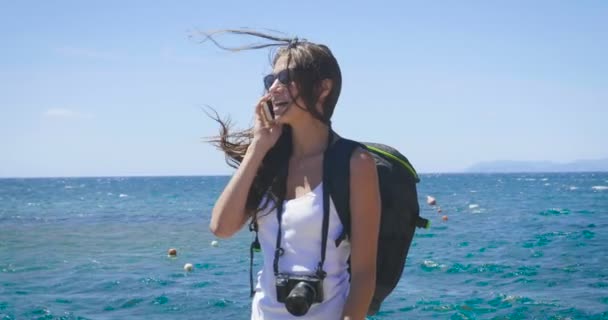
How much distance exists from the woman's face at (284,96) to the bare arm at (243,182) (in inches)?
2.6

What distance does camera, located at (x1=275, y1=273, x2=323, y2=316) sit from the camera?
275cm

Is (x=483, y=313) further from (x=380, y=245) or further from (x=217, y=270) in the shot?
(x=380, y=245)

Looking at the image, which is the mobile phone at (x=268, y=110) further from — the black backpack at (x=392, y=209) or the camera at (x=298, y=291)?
the camera at (x=298, y=291)

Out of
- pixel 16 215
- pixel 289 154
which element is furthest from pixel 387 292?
pixel 16 215

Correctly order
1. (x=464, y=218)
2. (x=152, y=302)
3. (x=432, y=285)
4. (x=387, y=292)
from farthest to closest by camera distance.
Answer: (x=464, y=218) → (x=432, y=285) → (x=152, y=302) → (x=387, y=292)

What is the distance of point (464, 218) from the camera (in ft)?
120

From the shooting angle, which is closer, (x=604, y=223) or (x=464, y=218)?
(x=604, y=223)

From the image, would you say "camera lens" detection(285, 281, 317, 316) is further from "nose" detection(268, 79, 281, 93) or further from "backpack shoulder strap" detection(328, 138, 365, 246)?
"nose" detection(268, 79, 281, 93)

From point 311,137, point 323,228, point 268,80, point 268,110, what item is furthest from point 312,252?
point 268,80

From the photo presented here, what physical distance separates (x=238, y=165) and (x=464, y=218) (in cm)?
3434

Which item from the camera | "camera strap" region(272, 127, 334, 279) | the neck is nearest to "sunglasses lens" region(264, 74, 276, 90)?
the neck

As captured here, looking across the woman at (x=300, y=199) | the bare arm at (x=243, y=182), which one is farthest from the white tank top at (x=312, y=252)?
the bare arm at (x=243, y=182)

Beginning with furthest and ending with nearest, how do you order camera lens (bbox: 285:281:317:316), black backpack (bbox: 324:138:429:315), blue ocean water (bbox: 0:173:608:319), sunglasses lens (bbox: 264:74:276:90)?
blue ocean water (bbox: 0:173:608:319), sunglasses lens (bbox: 264:74:276:90), black backpack (bbox: 324:138:429:315), camera lens (bbox: 285:281:317:316)

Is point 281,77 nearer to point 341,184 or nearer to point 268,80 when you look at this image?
point 268,80
